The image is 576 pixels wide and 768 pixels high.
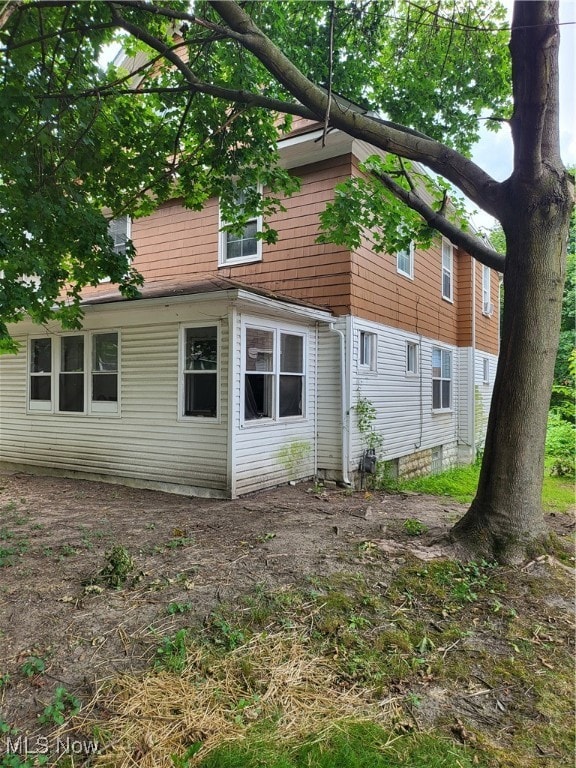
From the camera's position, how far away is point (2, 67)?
4.94 meters

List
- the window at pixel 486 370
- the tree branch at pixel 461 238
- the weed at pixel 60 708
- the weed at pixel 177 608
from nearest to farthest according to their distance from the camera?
the weed at pixel 60 708
the weed at pixel 177 608
the tree branch at pixel 461 238
the window at pixel 486 370

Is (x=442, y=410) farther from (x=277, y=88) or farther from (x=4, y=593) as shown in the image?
(x=4, y=593)

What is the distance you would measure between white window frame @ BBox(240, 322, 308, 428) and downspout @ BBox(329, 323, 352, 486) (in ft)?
2.11

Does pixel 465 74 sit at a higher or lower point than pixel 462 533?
higher

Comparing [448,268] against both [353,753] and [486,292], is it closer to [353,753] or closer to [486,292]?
[486,292]

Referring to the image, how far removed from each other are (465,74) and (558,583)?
7.99 metres

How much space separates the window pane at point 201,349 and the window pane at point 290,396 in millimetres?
1305

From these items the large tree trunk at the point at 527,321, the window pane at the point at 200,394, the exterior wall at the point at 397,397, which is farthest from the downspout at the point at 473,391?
the large tree trunk at the point at 527,321

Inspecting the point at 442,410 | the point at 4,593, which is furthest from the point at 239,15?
the point at 442,410

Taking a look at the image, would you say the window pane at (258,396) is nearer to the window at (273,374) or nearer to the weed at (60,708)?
the window at (273,374)

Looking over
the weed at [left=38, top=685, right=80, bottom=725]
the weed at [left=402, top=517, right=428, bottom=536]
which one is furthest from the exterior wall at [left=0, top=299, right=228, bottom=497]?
the weed at [left=38, top=685, right=80, bottom=725]

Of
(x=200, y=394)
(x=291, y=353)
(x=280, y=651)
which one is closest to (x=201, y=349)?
(x=200, y=394)

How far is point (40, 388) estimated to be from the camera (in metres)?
9.23

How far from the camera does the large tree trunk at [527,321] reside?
4.07 m
